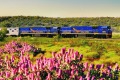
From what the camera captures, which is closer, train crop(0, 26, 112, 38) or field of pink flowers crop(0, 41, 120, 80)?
field of pink flowers crop(0, 41, 120, 80)

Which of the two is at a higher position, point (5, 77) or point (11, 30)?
point (5, 77)

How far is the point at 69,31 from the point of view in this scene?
79.1 meters

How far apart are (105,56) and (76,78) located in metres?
23.5

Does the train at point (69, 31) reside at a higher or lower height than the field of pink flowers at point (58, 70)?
lower

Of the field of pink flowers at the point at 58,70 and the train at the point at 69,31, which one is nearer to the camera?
the field of pink flowers at the point at 58,70

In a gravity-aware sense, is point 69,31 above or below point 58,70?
below

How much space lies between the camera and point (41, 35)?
269 feet

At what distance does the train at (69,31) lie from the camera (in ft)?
246

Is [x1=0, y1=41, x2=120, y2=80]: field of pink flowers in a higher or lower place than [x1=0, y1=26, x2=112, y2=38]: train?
higher

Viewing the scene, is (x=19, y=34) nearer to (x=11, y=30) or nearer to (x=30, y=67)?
(x=11, y=30)

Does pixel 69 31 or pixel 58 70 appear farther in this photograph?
pixel 69 31

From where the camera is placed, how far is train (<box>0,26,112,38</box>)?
75125 mm

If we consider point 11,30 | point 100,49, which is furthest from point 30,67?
point 11,30

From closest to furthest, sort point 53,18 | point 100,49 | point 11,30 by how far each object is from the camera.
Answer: point 100,49
point 11,30
point 53,18
